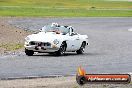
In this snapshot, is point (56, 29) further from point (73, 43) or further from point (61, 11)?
point (61, 11)

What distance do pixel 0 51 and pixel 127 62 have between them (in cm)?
759

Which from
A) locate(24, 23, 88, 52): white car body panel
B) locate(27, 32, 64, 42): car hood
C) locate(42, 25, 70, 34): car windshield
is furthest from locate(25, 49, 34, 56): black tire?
locate(42, 25, 70, 34): car windshield

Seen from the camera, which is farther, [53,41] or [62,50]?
[62,50]

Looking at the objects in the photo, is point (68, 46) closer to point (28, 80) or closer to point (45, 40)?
point (45, 40)

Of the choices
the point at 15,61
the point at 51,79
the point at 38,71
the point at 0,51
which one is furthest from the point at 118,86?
the point at 0,51

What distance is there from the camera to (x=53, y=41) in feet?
82.6

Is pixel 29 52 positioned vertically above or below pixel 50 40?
below

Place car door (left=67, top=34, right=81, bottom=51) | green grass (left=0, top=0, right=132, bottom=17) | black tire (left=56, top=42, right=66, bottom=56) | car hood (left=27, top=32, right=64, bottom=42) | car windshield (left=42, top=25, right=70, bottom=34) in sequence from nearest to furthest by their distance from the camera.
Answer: car hood (left=27, top=32, right=64, bottom=42)
black tire (left=56, top=42, right=66, bottom=56)
car door (left=67, top=34, right=81, bottom=51)
car windshield (left=42, top=25, right=70, bottom=34)
green grass (left=0, top=0, right=132, bottom=17)

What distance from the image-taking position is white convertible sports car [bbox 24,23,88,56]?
82.1 ft

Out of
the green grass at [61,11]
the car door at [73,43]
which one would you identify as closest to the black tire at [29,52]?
the car door at [73,43]

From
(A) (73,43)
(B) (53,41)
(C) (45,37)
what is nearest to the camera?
(B) (53,41)

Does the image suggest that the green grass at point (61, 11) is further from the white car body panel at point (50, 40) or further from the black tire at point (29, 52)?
the black tire at point (29, 52)

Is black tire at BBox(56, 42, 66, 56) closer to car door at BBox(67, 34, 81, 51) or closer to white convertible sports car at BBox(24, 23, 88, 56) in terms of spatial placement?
white convertible sports car at BBox(24, 23, 88, 56)

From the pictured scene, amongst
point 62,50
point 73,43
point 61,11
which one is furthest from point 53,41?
point 61,11
